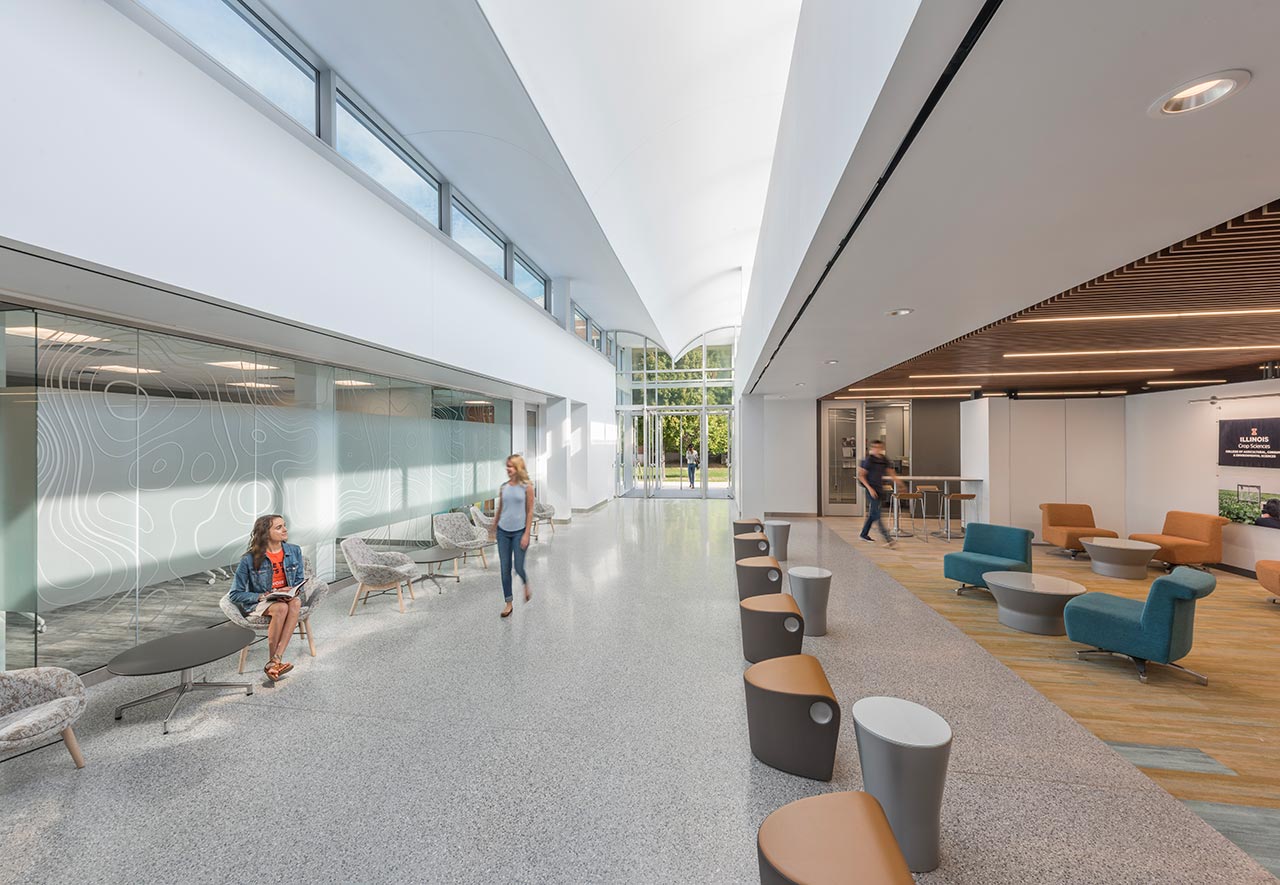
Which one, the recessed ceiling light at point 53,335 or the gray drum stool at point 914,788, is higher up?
the recessed ceiling light at point 53,335

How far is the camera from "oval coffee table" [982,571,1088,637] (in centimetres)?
564

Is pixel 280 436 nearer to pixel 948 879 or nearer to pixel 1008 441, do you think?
pixel 948 879

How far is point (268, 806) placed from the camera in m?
3.05

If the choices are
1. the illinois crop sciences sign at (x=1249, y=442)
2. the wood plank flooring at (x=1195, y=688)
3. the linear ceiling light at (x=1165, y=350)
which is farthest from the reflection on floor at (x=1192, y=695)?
Answer: the linear ceiling light at (x=1165, y=350)

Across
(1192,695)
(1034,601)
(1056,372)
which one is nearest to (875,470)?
(1056,372)

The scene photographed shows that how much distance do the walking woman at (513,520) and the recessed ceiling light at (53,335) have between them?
12.8ft

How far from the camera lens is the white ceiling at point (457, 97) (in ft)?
16.6

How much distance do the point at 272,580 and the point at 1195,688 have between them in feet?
26.8

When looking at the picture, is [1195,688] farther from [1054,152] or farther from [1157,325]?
[1054,152]

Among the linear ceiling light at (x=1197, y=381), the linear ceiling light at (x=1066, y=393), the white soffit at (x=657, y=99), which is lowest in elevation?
the linear ceiling light at (x=1066, y=393)

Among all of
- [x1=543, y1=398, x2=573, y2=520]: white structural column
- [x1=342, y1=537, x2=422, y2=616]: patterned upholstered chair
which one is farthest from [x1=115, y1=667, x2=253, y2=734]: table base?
[x1=543, y1=398, x2=573, y2=520]: white structural column

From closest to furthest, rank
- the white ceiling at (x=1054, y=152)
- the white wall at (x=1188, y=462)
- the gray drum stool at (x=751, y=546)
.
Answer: the white ceiling at (x=1054, y=152) < the gray drum stool at (x=751, y=546) < the white wall at (x=1188, y=462)

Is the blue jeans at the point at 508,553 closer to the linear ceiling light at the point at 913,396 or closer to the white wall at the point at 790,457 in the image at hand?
the white wall at the point at 790,457

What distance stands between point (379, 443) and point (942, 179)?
319 inches
